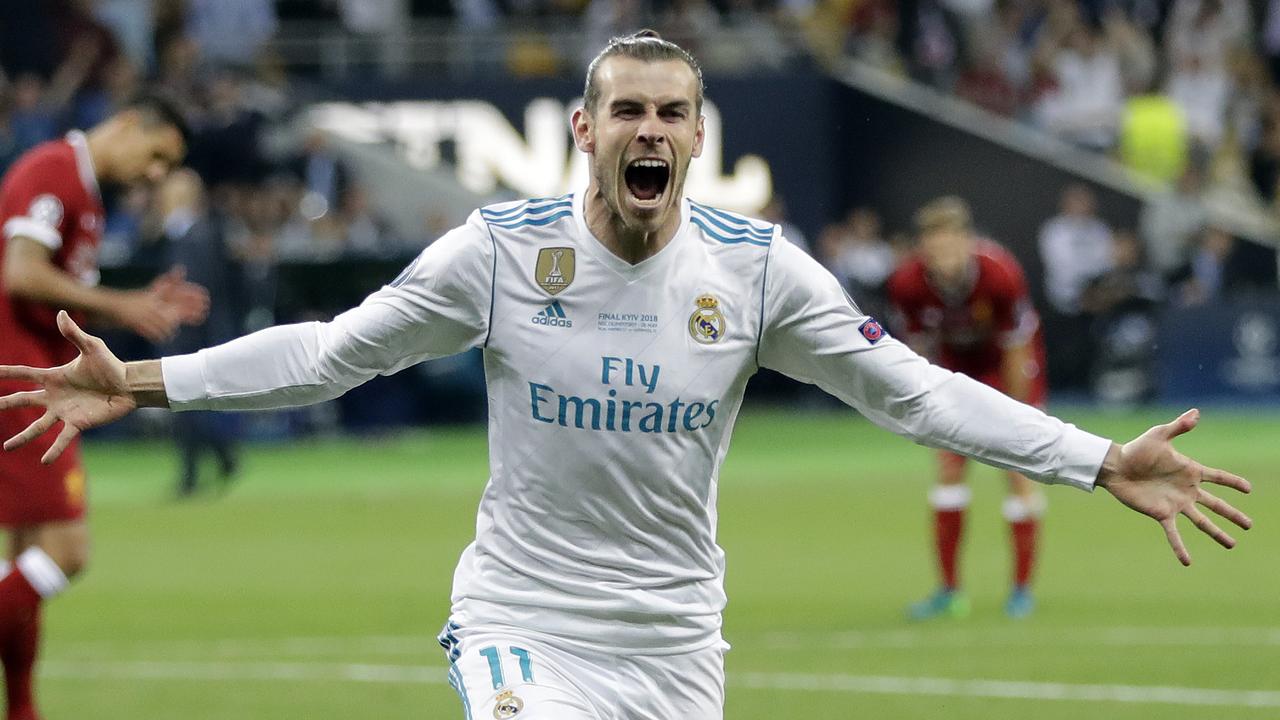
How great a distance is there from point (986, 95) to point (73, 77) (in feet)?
40.8

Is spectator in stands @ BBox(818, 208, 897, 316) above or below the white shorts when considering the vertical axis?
below

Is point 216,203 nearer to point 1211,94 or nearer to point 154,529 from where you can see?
point 154,529

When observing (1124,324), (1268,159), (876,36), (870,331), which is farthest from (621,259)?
(876,36)

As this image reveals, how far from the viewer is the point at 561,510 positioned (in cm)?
546

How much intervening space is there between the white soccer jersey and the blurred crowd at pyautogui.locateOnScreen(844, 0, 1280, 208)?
23747 millimetres

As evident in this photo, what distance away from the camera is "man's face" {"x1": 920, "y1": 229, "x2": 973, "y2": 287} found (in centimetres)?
1228

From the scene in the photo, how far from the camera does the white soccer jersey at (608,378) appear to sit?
5340mm

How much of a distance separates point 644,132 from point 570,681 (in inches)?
55.2

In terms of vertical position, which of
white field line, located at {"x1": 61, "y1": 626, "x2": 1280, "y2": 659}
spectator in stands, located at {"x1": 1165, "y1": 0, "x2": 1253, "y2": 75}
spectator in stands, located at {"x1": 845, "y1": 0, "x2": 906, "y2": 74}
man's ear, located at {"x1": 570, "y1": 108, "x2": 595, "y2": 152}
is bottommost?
spectator in stands, located at {"x1": 845, "y1": 0, "x2": 906, "y2": 74}

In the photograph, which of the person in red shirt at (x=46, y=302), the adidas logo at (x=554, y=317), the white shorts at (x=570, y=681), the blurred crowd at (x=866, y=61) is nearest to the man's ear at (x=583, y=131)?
the adidas logo at (x=554, y=317)

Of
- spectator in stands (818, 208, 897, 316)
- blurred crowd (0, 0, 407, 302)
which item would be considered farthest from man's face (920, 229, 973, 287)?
spectator in stands (818, 208, 897, 316)

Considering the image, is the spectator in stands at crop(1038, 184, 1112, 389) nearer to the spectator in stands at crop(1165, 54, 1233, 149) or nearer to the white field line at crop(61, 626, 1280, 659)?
the spectator in stands at crop(1165, 54, 1233, 149)

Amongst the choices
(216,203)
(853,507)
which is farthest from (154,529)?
(216,203)

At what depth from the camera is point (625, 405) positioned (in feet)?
17.6
